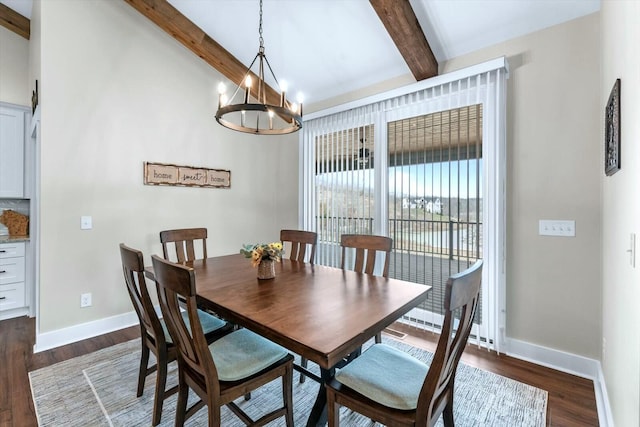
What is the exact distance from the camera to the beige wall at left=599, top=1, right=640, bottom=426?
1.12 metres

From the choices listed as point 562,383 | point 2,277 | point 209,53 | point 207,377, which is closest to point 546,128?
point 562,383

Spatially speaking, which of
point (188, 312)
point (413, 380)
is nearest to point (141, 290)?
point (188, 312)

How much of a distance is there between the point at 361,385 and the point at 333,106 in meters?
3.39

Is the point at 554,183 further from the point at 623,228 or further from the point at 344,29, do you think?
the point at 344,29

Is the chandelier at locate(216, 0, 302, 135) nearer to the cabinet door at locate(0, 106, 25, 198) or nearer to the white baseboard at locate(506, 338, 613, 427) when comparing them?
the cabinet door at locate(0, 106, 25, 198)

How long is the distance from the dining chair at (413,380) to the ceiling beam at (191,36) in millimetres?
3665

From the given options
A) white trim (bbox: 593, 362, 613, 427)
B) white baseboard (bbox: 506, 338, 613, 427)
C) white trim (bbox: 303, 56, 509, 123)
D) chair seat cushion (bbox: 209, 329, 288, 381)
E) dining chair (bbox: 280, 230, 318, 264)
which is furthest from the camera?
dining chair (bbox: 280, 230, 318, 264)

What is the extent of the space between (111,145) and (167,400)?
2.49 meters

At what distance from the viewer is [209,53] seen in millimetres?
Answer: 3553

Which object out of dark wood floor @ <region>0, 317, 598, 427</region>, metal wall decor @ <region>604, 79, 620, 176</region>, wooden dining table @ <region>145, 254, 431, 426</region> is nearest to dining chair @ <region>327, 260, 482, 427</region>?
wooden dining table @ <region>145, 254, 431, 426</region>

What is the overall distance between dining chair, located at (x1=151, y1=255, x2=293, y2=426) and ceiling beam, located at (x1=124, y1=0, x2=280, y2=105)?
2.98 metres

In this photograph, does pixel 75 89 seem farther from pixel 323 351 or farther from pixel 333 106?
pixel 323 351

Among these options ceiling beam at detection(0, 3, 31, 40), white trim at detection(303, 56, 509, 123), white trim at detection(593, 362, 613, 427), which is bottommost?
white trim at detection(593, 362, 613, 427)

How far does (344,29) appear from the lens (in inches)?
117
